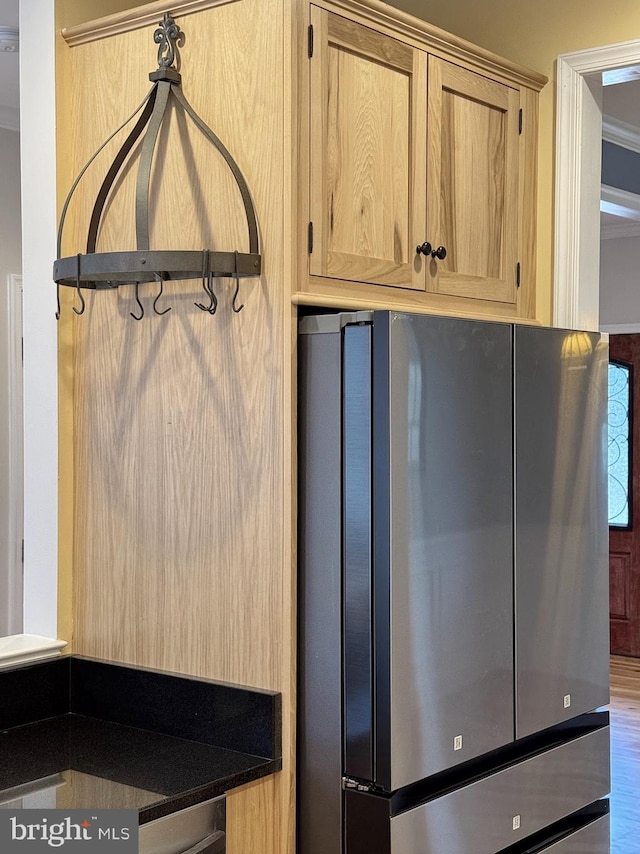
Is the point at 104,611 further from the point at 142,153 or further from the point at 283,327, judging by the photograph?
the point at 142,153

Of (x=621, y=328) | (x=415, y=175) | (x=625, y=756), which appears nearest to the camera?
(x=415, y=175)

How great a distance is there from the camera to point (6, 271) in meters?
4.25

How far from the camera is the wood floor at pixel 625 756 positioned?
384cm

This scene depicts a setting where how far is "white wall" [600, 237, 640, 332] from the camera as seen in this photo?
22.0 feet

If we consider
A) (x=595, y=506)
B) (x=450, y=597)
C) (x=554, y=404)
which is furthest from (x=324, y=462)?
(x=595, y=506)

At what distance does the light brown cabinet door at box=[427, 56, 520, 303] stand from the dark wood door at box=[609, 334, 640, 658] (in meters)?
4.65

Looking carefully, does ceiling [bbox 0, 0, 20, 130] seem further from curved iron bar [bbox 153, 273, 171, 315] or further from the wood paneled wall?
curved iron bar [bbox 153, 273, 171, 315]

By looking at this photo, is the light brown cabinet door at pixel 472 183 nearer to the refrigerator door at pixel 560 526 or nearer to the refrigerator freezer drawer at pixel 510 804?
the refrigerator door at pixel 560 526

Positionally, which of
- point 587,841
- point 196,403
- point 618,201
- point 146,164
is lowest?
point 587,841

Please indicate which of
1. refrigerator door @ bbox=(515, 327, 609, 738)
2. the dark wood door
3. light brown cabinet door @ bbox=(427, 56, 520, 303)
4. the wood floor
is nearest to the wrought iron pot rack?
light brown cabinet door @ bbox=(427, 56, 520, 303)

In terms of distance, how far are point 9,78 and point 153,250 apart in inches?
79.8

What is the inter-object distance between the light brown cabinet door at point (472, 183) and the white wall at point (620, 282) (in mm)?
4479

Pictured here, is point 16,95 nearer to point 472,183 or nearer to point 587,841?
point 472,183

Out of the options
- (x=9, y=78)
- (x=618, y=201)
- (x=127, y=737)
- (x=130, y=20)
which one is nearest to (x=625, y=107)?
(x=618, y=201)
